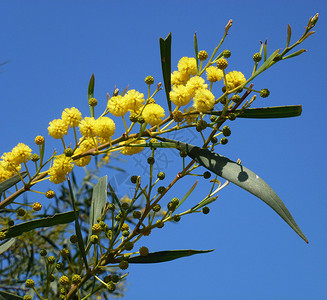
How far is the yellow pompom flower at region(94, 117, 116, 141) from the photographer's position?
4.82 ft

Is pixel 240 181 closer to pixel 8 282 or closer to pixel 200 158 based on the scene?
pixel 200 158

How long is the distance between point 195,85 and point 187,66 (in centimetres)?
12

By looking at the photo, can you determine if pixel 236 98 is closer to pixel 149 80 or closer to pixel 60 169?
pixel 149 80

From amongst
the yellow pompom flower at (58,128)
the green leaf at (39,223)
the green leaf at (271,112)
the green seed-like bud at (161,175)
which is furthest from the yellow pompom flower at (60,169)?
the green leaf at (271,112)

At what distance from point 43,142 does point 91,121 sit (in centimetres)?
21

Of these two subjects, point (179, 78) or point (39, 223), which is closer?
point (179, 78)

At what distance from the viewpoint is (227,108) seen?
142 cm

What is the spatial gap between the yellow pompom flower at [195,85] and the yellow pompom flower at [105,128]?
0.90ft

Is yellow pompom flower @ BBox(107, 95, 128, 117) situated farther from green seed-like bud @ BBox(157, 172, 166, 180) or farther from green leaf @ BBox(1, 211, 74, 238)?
green leaf @ BBox(1, 211, 74, 238)

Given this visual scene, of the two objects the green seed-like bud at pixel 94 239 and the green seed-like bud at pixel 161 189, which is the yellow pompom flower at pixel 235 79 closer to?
the green seed-like bud at pixel 161 189

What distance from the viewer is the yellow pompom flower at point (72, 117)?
1554mm

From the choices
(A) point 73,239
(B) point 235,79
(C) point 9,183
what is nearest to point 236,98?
(B) point 235,79

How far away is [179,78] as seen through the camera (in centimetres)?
152

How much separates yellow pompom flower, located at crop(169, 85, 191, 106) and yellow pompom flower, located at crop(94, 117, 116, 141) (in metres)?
0.22
